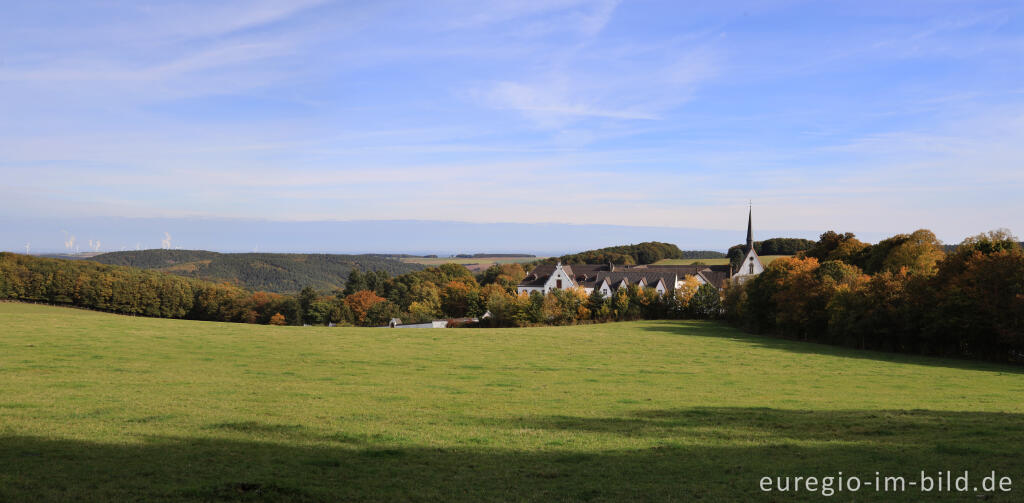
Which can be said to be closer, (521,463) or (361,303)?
(521,463)

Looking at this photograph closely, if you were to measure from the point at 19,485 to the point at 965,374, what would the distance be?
129 ft

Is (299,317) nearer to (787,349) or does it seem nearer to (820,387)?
(787,349)

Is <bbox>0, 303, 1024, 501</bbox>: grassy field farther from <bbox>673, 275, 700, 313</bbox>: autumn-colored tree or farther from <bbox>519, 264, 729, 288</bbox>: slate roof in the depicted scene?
<bbox>519, 264, 729, 288</bbox>: slate roof

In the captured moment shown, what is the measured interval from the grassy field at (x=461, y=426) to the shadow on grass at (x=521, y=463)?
2.2 inches

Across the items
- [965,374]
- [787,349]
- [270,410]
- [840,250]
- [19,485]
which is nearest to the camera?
[19,485]

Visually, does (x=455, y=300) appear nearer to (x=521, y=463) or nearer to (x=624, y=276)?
(x=624, y=276)

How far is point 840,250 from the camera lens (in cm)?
7144

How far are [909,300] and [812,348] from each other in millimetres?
7494

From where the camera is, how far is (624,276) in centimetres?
11675

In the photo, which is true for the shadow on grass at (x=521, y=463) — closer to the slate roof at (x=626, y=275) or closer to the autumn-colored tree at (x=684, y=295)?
the autumn-colored tree at (x=684, y=295)

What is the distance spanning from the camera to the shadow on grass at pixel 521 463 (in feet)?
30.7

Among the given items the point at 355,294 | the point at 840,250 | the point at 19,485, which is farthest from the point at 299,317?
the point at 19,485

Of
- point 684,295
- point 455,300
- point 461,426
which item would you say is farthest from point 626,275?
point 461,426

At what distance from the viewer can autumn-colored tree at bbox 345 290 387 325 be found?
4367 inches
